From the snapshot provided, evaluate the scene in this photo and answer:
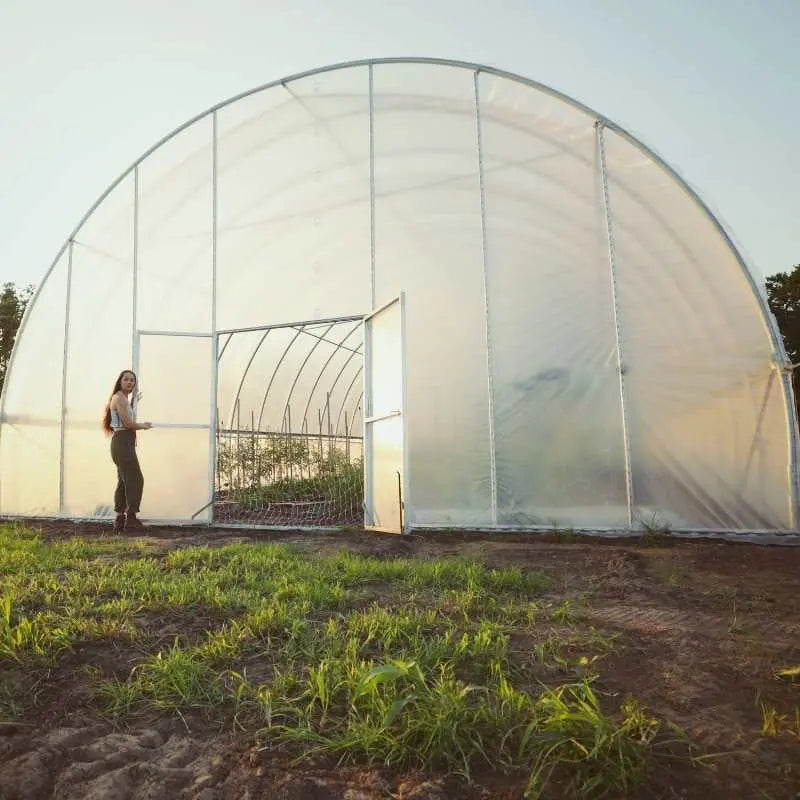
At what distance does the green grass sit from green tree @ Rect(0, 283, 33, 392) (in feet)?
70.5

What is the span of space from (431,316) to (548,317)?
1.35 metres

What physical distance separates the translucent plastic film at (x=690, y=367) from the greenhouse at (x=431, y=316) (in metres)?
0.02

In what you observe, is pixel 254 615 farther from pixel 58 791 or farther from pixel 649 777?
pixel 649 777

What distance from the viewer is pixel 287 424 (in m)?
10.5

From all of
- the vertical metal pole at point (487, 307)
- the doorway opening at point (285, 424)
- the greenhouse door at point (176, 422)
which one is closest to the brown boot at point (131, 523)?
the greenhouse door at point (176, 422)

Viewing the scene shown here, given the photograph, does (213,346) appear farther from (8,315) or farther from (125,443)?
(8,315)

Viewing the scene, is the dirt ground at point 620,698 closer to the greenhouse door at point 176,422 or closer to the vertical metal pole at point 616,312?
the vertical metal pole at point 616,312

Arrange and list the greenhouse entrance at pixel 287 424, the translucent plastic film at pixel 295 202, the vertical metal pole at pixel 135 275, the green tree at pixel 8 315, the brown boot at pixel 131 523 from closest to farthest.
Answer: the brown boot at pixel 131 523 → the translucent plastic film at pixel 295 202 → the vertical metal pole at pixel 135 275 → the greenhouse entrance at pixel 287 424 → the green tree at pixel 8 315

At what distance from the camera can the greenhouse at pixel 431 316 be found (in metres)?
6.38

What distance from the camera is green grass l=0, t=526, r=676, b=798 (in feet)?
5.34

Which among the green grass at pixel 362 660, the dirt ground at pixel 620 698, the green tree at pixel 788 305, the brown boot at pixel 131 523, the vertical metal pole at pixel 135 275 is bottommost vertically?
the dirt ground at pixel 620 698

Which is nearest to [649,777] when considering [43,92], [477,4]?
[477,4]

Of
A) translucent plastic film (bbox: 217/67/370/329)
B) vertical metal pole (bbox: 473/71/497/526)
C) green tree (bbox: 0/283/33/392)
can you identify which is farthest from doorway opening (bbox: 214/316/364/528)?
green tree (bbox: 0/283/33/392)

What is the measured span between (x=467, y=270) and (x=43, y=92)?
806cm
